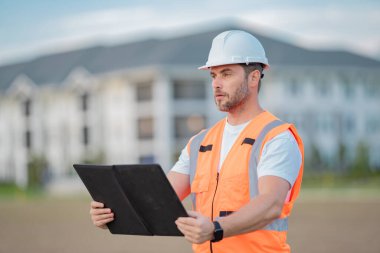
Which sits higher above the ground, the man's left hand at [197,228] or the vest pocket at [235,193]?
the vest pocket at [235,193]

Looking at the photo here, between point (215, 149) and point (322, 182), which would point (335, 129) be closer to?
point (322, 182)

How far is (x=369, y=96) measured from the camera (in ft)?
217

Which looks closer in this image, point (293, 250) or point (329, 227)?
point (293, 250)

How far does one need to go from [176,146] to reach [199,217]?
5482 centimetres

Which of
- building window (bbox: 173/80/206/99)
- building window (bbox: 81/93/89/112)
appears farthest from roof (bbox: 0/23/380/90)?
building window (bbox: 81/93/89/112)

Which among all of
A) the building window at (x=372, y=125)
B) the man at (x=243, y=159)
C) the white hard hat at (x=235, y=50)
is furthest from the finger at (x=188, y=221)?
the building window at (x=372, y=125)

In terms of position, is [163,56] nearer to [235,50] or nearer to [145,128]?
[145,128]

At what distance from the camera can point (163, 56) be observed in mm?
61188

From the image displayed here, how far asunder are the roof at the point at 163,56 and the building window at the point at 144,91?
5.28ft

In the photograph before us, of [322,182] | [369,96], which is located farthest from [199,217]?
[369,96]

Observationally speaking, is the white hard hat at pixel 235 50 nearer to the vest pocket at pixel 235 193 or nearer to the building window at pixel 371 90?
the vest pocket at pixel 235 193

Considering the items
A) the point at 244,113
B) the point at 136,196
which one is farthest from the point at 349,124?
the point at 136,196

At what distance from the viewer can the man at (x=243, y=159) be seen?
12.5ft

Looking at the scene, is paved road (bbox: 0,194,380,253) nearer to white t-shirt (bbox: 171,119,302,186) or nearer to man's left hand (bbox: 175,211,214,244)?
white t-shirt (bbox: 171,119,302,186)
